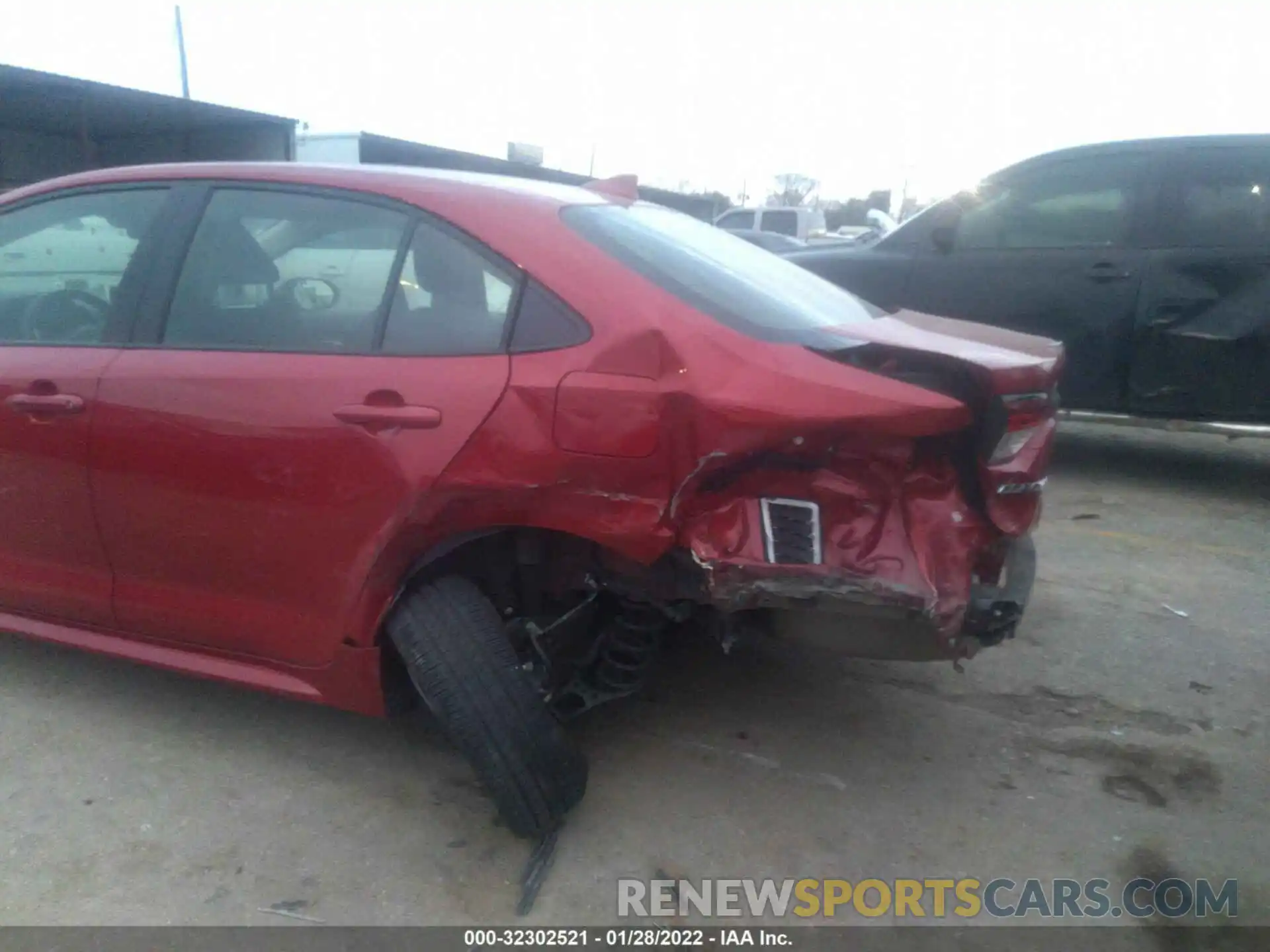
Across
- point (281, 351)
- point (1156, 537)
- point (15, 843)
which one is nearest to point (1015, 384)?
point (281, 351)

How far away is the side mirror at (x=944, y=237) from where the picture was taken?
615 cm

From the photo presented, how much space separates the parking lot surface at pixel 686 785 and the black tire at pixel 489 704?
0.18 meters

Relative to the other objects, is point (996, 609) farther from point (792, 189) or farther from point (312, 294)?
point (792, 189)

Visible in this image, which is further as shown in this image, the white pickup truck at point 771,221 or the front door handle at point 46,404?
the white pickup truck at point 771,221

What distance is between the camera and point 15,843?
2564 millimetres

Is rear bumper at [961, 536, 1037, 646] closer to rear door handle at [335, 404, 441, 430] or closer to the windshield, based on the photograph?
the windshield

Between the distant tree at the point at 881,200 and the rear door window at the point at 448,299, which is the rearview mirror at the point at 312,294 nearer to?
the rear door window at the point at 448,299

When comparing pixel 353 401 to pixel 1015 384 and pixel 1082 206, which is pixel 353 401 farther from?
pixel 1082 206

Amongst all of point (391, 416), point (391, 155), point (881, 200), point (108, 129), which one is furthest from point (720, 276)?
point (881, 200)

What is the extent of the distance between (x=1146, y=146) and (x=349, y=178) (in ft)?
15.6

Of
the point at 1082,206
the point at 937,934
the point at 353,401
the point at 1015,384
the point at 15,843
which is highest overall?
the point at 1082,206

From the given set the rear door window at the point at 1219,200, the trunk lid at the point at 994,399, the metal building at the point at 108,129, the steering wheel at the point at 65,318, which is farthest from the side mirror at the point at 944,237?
the metal building at the point at 108,129

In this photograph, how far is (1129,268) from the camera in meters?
5.68

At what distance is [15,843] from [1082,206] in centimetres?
582
